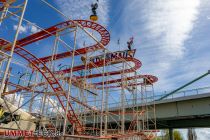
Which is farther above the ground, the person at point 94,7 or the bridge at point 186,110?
the person at point 94,7

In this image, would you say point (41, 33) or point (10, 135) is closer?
point (10, 135)

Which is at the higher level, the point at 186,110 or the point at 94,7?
the point at 94,7

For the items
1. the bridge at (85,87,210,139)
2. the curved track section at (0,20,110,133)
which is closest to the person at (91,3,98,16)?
the curved track section at (0,20,110,133)

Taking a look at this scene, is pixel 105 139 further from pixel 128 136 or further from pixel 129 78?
pixel 129 78

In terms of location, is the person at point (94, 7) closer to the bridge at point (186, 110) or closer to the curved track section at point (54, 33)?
the curved track section at point (54, 33)

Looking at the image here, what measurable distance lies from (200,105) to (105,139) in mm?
13683

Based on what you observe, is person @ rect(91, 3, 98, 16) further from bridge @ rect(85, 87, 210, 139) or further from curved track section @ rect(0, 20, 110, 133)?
bridge @ rect(85, 87, 210, 139)

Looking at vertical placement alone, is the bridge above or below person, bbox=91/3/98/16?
below

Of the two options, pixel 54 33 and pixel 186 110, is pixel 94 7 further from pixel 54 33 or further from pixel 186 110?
pixel 186 110

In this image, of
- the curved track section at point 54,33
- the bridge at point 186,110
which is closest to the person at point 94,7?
the curved track section at point 54,33

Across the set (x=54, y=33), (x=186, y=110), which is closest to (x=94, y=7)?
(x=54, y=33)

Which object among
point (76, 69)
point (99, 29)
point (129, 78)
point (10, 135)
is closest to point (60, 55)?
point (76, 69)

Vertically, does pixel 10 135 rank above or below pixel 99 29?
below

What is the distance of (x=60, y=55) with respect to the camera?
21.8 m
